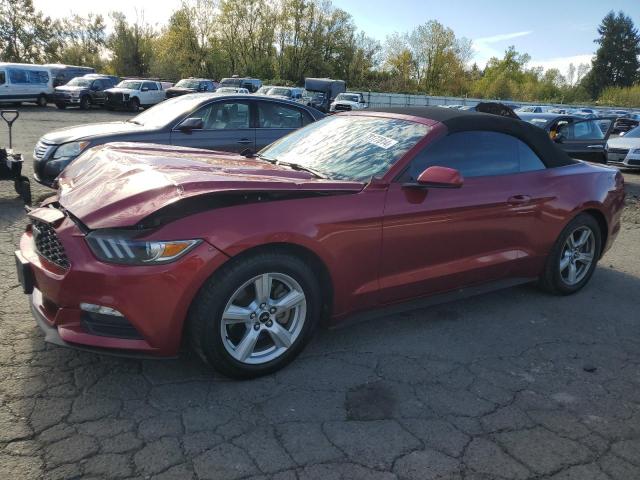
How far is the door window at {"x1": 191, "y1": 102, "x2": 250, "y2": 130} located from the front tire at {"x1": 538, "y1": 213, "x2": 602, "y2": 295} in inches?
186

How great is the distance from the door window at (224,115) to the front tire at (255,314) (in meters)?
4.88

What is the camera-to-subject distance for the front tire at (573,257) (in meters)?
4.38

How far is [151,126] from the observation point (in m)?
7.12

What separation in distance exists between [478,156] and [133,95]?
89.9 feet

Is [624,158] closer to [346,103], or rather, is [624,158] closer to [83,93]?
[346,103]

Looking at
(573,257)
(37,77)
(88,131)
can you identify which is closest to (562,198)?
(573,257)

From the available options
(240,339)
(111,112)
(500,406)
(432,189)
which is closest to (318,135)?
(432,189)

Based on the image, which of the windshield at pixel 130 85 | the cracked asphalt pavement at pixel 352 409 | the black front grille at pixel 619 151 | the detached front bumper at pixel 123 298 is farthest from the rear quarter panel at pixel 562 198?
the windshield at pixel 130 85

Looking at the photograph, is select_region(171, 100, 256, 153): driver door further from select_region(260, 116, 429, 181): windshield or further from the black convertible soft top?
the black convertible soft top

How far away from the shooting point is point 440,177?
320cm

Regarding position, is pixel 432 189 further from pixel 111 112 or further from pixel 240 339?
pixel 111 112

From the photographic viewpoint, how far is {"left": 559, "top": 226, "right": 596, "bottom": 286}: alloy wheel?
4.50 meters

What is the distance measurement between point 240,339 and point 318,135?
1868mm

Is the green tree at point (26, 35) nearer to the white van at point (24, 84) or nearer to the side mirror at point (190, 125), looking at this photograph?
the white van at point (24, 84)
